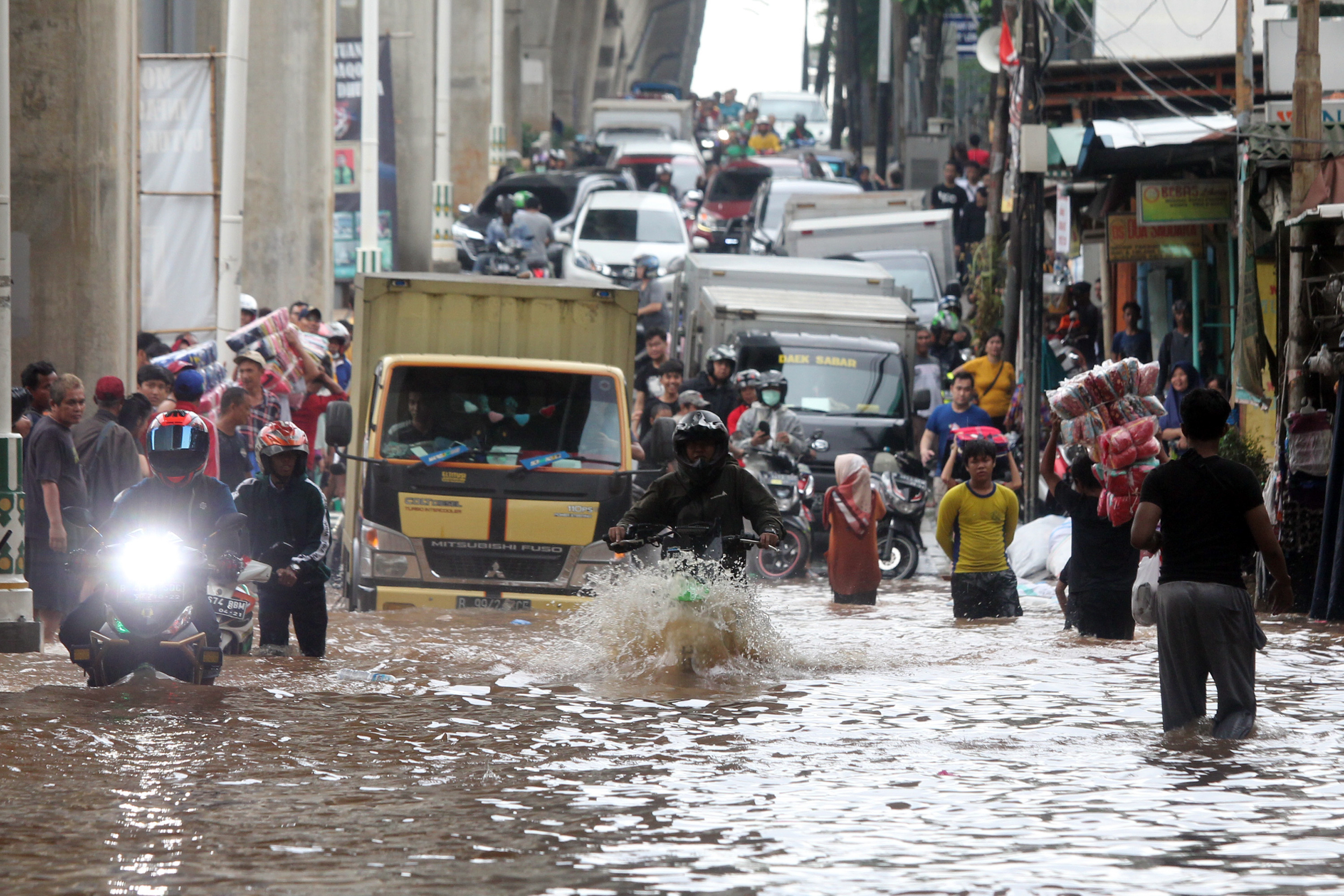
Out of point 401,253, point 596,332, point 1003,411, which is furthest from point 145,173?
point 401,253

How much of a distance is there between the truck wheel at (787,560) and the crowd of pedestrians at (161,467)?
4.22 m

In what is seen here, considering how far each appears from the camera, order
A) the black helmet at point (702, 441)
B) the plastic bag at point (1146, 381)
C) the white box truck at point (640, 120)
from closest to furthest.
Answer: the black helmet at point (702, 441), the plastic bag at point (1146, 381), the white box truck at point (640, 120)

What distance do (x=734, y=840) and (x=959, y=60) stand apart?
152ft

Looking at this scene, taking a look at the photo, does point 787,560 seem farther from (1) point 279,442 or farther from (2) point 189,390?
(1) point 279,442

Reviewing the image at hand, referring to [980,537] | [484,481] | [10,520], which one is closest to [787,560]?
[980,537]

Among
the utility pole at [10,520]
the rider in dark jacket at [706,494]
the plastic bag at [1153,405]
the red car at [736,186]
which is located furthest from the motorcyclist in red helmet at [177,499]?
the red car at [736,186]

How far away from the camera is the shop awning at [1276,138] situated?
50.0 ft

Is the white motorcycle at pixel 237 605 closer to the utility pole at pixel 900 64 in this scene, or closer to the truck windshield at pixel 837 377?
the truck windshield at pixel 837 377

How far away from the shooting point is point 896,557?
1784cm

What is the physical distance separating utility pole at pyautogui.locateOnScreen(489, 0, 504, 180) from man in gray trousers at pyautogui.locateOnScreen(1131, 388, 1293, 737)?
5166 cm

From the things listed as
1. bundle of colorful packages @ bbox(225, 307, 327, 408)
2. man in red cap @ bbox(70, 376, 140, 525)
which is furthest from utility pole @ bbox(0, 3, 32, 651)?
bundle of colorful packages @ bbox(225, 307, 327, 408)

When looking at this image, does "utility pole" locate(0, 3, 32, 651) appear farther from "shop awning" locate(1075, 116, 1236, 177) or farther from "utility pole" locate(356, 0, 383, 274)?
"utility pole" locate(356, 0, 383, 274)

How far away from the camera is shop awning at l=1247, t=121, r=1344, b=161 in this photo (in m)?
15.2

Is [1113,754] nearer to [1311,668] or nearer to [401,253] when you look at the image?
[1311,668]
